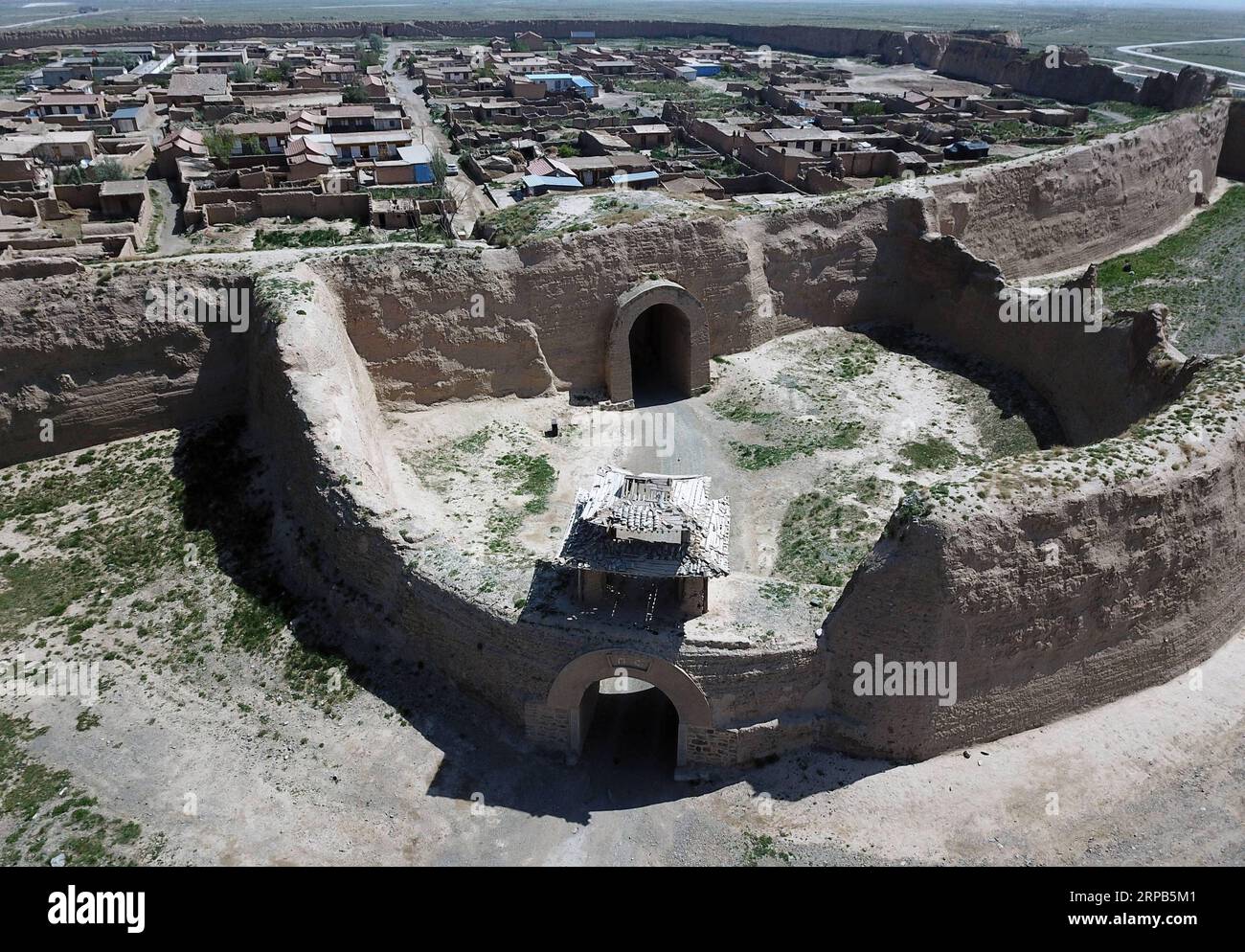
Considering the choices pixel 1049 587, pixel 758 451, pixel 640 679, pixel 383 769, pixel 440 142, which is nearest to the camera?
pixel 1049 587

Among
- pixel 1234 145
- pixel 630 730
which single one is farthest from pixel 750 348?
pixel 1234 145

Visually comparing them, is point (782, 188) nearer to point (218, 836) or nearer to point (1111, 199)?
point (1111, 199)

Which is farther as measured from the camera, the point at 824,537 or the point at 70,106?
the point at 70,106

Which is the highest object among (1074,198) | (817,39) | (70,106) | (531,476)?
(817,39)

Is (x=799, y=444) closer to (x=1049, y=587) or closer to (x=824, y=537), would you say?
(x=824, y=537)

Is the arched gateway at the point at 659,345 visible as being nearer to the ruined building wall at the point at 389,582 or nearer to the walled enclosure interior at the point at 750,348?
the walled enclosure interior at the point at 750,348

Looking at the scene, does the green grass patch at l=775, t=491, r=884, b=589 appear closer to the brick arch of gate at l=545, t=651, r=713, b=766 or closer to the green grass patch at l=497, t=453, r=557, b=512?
the brick arch of gate at l=545, t=651, r=713, b=766

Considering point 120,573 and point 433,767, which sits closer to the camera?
point 433,767
